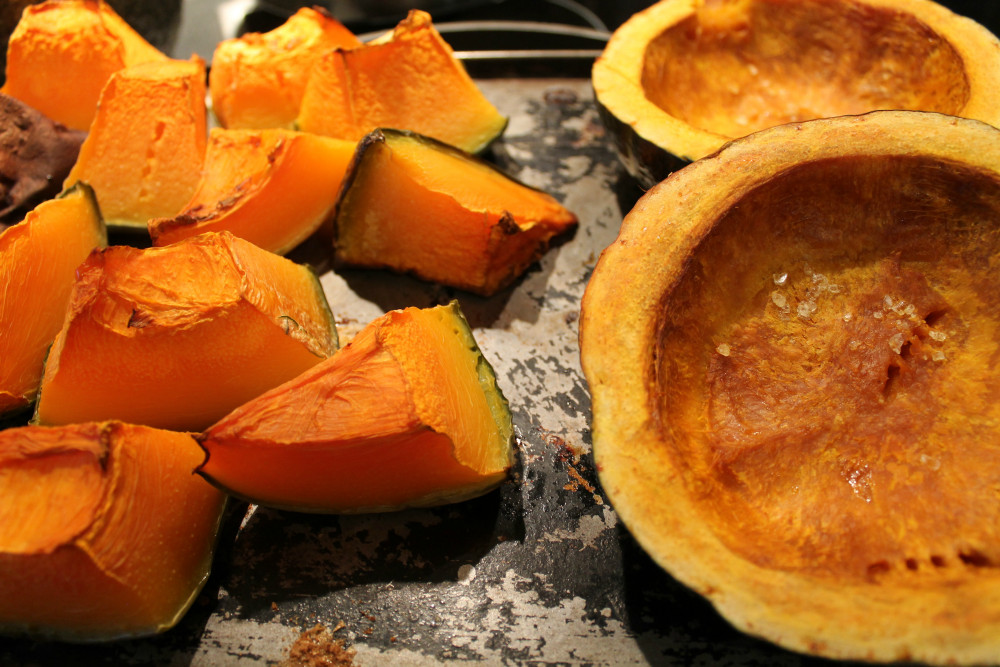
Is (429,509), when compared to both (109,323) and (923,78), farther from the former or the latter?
(923,78)

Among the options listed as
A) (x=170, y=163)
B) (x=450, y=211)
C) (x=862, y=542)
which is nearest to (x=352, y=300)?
→ (x=450, y=211)

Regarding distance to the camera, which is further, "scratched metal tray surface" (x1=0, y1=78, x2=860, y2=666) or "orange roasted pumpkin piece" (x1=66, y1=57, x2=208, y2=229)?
"orange roasted pumpkin piece" (x1=66, y1=57, x2=208, y2=229)

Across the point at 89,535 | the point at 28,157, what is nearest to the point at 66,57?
the point at 28,157

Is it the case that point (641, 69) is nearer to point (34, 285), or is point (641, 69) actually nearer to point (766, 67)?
point (766, 67)

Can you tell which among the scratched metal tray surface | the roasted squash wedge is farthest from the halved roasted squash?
the scratched metal tray surface

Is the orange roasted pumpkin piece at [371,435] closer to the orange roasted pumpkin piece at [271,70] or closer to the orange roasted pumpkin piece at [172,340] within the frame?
the orange roasted pumpkin piece at [172,340]

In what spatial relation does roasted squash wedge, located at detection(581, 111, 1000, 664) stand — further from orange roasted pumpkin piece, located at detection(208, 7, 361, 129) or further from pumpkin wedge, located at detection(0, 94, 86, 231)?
pumpkin wedge, located at detection(0, 94, 86, 231)
